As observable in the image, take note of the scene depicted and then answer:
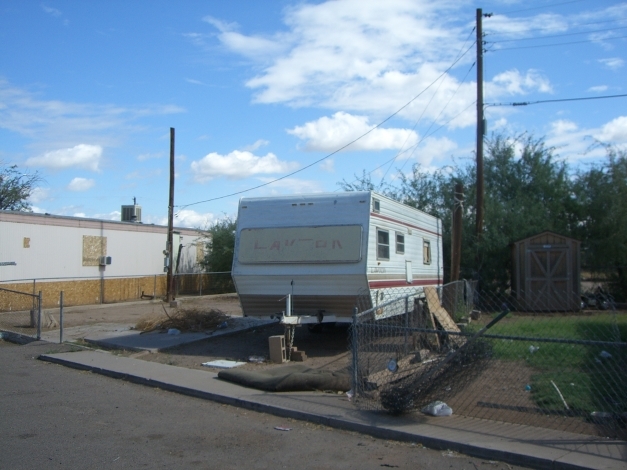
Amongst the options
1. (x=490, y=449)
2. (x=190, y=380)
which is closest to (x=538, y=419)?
(x=490, y=449)

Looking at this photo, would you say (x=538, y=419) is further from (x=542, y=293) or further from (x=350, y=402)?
(x=542, y=293)

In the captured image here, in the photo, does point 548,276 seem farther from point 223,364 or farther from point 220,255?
point 220,255

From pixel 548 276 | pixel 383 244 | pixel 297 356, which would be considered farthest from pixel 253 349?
pixel 548 276

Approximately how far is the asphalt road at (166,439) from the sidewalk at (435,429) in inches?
4.8

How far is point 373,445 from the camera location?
6.50 meters

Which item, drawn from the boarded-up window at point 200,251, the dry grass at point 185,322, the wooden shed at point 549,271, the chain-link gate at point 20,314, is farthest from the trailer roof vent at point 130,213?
the wooden shed at point 549,271

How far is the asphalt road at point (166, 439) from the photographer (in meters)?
5.92

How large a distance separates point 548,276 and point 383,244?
29.5ft

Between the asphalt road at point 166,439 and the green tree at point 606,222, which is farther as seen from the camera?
the green tree at point 606,222

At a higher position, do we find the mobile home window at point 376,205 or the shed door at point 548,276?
the mobile home window at point 376,205

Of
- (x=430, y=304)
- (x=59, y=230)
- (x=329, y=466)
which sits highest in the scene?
(x=59, y=230)

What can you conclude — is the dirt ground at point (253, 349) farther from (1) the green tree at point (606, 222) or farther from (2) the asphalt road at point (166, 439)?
(1) the green tree at point (606, 222)

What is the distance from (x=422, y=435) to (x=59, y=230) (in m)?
20.7

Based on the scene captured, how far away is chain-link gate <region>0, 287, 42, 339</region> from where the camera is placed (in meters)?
14.9
